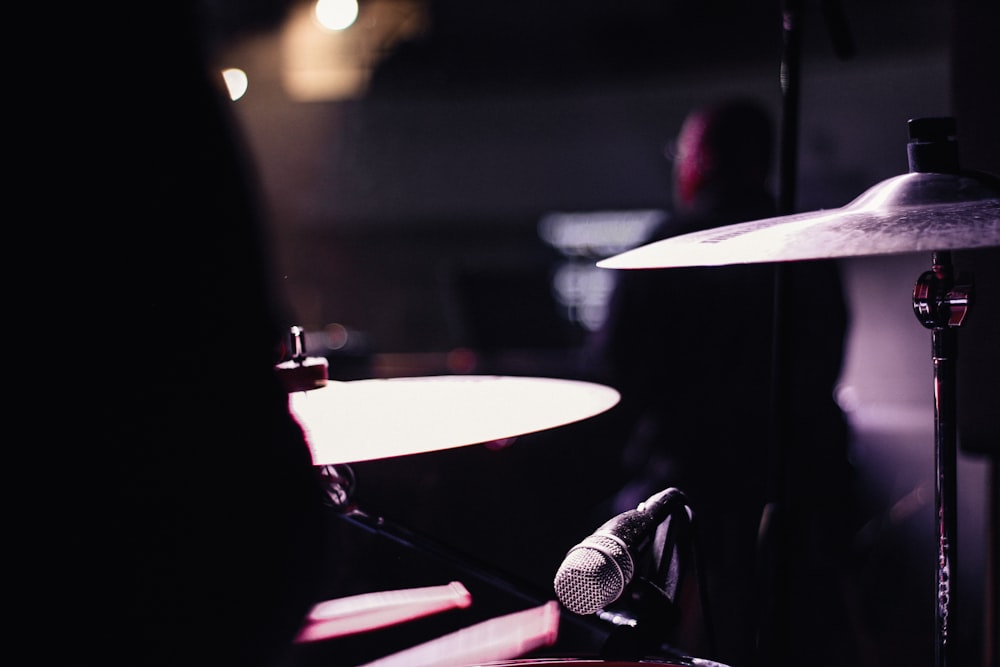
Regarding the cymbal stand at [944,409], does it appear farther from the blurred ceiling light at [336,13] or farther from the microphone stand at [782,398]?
the blurred ceiling light at [336,13]

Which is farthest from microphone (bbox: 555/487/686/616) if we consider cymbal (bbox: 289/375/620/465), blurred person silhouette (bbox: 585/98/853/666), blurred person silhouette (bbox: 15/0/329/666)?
blurred person silhouette (bbox: 585/98/853/666)

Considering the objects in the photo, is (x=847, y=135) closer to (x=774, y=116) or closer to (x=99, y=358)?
(x=774, y=116)

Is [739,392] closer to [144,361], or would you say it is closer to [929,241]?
[929,241]

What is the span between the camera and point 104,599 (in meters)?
0.54

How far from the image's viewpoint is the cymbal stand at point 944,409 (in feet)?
2.60

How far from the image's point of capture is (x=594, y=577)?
674 mm

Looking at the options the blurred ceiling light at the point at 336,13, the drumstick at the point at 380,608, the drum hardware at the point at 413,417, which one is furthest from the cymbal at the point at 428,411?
the blurred ceiling light at the point at 336,13

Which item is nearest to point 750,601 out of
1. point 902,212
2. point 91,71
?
point 902,212

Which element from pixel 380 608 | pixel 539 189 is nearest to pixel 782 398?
pixel 380 608

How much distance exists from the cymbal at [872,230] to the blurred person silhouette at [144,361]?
35 centimetres

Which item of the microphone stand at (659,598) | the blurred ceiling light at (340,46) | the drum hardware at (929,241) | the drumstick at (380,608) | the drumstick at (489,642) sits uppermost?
the blurred ceiling light at (340,46)

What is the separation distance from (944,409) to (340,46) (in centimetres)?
581

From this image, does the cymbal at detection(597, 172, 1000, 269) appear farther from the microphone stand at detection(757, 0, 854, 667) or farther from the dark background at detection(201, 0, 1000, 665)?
the dark background at detection(201, 0, 1000, 665)

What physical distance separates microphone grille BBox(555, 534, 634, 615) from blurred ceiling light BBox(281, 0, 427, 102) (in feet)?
17.2
